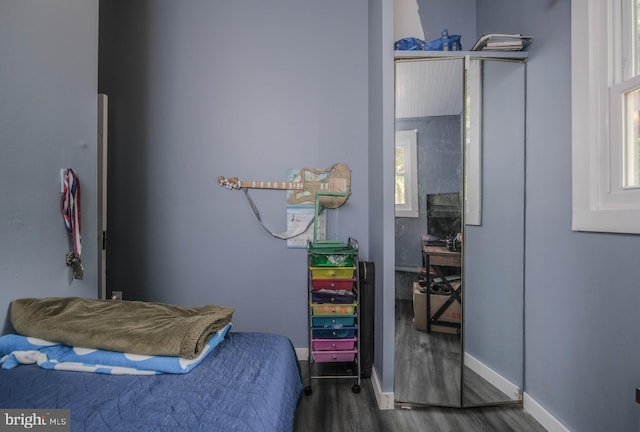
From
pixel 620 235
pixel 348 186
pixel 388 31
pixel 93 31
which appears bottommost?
pixel 620 235

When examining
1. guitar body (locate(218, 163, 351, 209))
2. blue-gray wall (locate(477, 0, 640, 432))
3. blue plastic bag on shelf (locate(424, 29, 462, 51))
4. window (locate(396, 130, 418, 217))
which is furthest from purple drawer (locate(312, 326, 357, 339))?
blue plastic bag on shelf (locate(424, 29, 462, 51))

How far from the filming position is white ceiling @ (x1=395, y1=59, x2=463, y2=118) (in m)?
1.83

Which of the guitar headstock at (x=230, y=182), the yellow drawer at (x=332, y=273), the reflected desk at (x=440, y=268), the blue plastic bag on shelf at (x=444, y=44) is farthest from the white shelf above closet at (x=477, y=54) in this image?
the guitar headstock at (x=230, y=182)

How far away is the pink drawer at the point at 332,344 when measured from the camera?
2014mm

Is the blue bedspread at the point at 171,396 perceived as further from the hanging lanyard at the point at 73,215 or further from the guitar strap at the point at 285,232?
the guitar strap at the point at 285,232

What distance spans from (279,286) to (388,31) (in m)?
1.95

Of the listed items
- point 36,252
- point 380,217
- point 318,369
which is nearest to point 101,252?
point 36,252

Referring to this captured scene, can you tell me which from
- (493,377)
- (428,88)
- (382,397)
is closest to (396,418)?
(382,397)

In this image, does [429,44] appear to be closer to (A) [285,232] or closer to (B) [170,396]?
(A) [285,232]

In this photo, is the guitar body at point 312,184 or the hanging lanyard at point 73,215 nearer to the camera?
the hanging lanyard at point 73,215

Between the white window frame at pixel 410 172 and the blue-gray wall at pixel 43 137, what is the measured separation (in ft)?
5.72

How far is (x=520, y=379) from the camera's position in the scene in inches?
72.6

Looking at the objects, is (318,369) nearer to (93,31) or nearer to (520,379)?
(520,379)

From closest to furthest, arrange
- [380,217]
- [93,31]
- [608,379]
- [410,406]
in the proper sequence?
1. [608,379]
2. [93,31]
3. [410,406]
4. [380,217]
